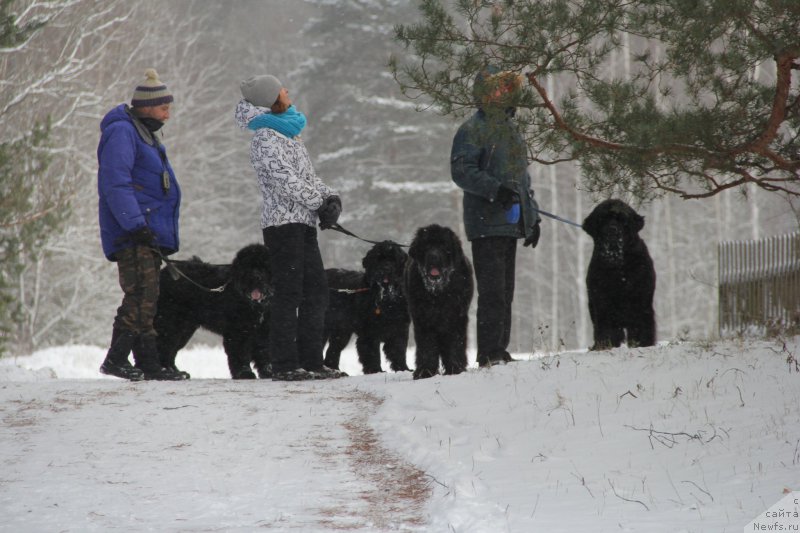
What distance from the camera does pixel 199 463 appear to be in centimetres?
500

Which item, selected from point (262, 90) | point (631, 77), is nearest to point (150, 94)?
point (262, 90)

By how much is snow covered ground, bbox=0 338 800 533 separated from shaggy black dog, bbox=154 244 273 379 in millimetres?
1609

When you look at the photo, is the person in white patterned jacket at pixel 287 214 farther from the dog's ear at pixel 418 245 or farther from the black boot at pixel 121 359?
the black boot at pixel 121 359

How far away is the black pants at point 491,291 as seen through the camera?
747 cm

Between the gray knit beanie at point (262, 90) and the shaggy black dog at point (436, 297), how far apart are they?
5.61ft

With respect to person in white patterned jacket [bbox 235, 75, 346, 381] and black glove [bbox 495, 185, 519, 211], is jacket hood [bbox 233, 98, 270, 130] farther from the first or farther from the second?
black glove [bbox 495, 185, 519, 211]

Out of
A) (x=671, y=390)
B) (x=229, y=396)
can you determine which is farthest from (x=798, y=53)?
(x=229, y=396)

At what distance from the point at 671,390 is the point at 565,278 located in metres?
31.2

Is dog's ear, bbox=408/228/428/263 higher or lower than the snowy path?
higher

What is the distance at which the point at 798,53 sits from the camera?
206 inches

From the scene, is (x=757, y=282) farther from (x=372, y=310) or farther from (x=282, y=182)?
(x=282, y=182)

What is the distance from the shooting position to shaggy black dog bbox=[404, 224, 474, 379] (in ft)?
25.2

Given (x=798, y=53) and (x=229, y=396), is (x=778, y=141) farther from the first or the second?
(x=229, y=396)

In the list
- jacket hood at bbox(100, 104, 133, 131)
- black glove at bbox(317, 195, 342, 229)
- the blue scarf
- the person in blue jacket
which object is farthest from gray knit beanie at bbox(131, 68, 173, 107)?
black glove at bbox(317, 195, 342, 229)
